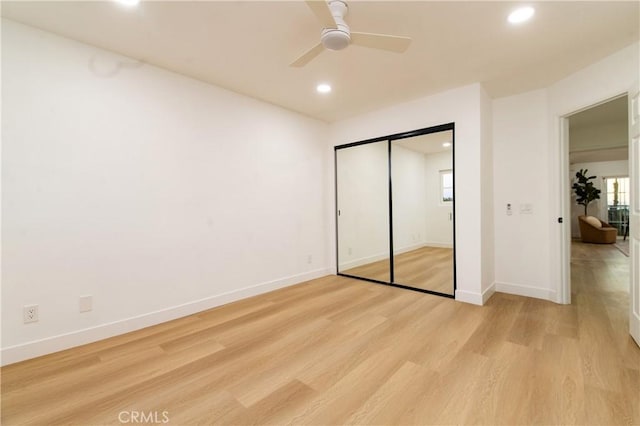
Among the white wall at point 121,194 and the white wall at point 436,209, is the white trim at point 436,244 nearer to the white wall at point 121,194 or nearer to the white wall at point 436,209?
the white wall at point 436,209

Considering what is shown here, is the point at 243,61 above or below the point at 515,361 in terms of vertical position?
above

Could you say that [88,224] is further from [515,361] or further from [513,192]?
[513,192]

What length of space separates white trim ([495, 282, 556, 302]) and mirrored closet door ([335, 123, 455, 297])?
2.10 ft

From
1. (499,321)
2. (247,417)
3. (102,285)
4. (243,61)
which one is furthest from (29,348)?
(499,321)

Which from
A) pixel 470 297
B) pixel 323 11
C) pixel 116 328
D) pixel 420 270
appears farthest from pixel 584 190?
pixel 116 328

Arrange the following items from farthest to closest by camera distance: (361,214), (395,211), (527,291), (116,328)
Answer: (361,214)
(395,211)
(527,291)
(116,328)

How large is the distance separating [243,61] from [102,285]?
243 cm

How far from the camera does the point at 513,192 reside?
3562 millimetres

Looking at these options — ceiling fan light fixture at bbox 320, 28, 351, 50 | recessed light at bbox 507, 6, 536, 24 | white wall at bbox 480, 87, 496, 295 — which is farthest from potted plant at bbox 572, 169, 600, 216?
ceiling fan light fixture at bbox 320, 28, 351, 50

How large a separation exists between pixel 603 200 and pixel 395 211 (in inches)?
350

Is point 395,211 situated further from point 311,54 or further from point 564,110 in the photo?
point 311,54

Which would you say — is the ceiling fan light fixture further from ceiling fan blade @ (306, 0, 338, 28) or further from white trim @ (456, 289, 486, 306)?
white trim @ (456, 289, 486, 306)

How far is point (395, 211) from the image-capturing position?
4445 millimetres

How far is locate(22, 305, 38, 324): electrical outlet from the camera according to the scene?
2.15 metres
